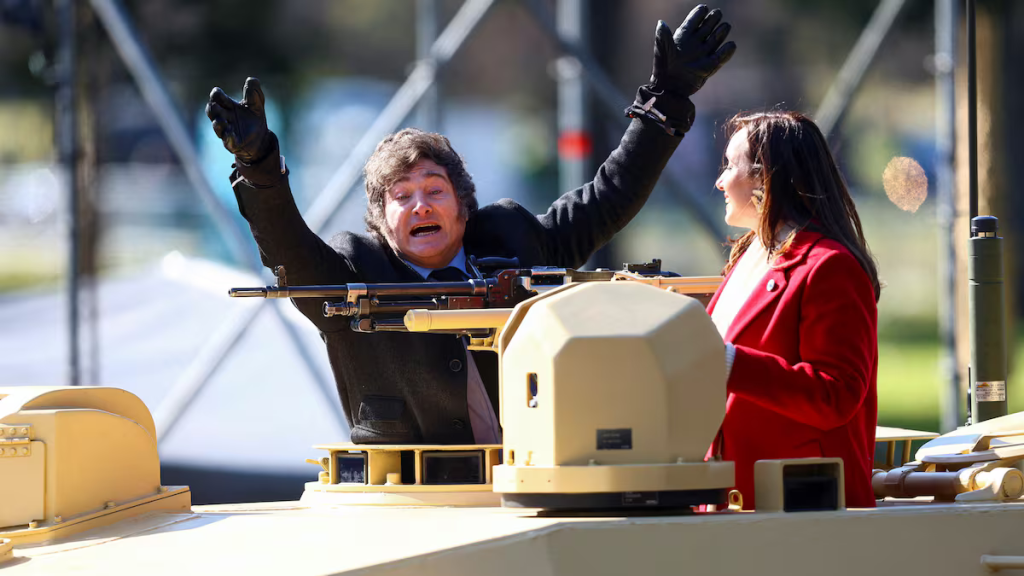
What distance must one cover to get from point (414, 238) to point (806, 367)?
1549mm

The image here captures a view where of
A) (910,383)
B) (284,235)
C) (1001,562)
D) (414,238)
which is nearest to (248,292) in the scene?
(284,235)

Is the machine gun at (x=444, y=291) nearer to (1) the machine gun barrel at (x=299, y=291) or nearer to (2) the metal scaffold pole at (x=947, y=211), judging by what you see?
(1) the machine gun barrel at (x=299, y=291)

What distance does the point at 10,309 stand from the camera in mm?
7008

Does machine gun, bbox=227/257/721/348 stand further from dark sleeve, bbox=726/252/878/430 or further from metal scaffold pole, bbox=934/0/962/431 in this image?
metal scaffold pole, bbox=934/0/962/431

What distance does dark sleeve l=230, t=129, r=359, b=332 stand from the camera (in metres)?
3.87

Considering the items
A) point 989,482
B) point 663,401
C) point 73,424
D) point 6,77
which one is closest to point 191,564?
point 73,424

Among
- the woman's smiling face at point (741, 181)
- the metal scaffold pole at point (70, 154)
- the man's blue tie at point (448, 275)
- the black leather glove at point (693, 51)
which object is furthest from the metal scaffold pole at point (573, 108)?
the woman's smiling face at point (741, 181)

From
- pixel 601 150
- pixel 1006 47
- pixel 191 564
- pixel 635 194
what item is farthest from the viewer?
pixel 1006 47

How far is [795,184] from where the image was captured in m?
3.07

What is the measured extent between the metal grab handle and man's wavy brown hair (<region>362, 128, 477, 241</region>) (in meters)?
1.94

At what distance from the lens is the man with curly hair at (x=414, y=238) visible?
3891 mm

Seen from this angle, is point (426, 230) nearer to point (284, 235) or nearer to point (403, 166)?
point (403, 166)

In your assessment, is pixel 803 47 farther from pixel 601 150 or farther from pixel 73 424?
pixel 73 424

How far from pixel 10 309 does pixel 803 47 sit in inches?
169
